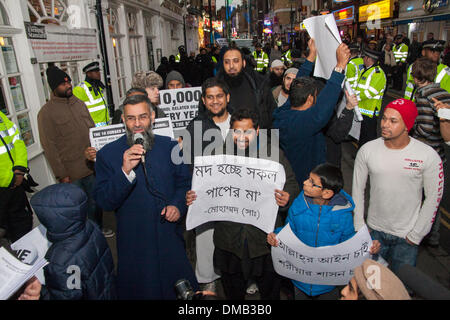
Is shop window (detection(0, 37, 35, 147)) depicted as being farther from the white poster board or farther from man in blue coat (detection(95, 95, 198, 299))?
man in blue coat (detection(95, 95, 198, 299))

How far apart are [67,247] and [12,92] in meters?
4.03

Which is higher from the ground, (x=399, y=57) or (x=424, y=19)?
(x=424, y=19)

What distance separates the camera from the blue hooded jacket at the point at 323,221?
2.46 metres

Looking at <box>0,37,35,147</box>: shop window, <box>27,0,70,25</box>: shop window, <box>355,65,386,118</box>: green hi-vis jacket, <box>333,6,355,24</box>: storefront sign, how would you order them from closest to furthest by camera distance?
<box>0,37,35,147</box>: shop window → <box>27,0,70,25</box>: shop window → <box>355,65,386,118</box>: green hi-vis jacket → <box>333,6,355,24</box>: storefront sign

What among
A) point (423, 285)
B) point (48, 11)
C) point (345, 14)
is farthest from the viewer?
point (345, 14)

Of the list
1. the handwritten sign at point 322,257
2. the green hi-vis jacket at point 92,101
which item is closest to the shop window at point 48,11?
the green hi-vis jacket at point 92,101

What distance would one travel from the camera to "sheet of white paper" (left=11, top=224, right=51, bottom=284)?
2084 millimetres

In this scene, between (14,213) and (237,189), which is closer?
(237,189)

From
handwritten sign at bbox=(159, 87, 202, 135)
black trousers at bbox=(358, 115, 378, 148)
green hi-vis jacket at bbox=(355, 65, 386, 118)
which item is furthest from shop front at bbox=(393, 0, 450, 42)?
handwritten sign at bbox=(159, 87, 202, 135)

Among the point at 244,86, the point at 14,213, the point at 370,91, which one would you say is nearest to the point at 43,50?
the point at 14,213

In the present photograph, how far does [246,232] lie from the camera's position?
2.71 m

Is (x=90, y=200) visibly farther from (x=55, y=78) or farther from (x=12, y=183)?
(x=55, y=78)

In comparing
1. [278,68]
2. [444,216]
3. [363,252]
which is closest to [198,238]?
[363,252]

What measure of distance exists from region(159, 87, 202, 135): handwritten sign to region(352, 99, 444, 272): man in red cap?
337cm
